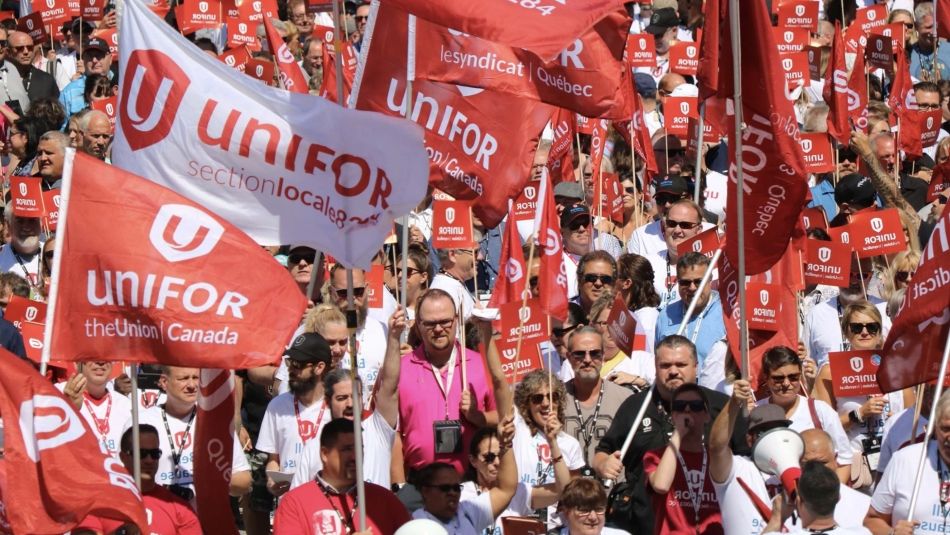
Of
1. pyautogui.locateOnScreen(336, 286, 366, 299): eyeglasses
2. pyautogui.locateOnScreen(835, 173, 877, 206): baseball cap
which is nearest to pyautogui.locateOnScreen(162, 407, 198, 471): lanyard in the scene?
pyautogui.locateOnScreen(336, 286, 366, 299): eyeglasses

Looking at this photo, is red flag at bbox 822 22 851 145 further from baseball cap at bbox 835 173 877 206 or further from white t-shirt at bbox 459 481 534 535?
white t-shirt at bbox 459 481 534 535

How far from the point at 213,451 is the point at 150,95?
1.74 m

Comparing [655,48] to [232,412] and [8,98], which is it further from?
[232,412]

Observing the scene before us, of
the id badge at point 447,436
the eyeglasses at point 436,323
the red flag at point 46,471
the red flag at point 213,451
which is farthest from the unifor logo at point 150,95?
the id badge at point 447,436

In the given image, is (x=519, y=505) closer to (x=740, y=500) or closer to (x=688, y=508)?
(x=688, y=508)

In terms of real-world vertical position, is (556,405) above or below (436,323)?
below

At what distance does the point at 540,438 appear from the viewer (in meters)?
11.3

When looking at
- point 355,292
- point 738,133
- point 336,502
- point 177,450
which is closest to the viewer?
point 336,502

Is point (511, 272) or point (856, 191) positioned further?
point (856, 191)

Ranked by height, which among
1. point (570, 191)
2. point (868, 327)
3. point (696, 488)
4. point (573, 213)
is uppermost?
point (570, 191)

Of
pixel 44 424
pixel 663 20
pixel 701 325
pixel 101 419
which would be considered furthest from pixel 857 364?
pixel 663 20

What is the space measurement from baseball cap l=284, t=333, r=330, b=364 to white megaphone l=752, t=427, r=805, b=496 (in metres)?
2.76

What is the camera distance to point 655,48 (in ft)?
66.1

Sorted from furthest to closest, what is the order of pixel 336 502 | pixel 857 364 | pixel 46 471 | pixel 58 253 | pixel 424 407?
pixel 857 364 → pixel 424 407 → pixel 336 502 → pixel 58 253 → pixel 46 471
